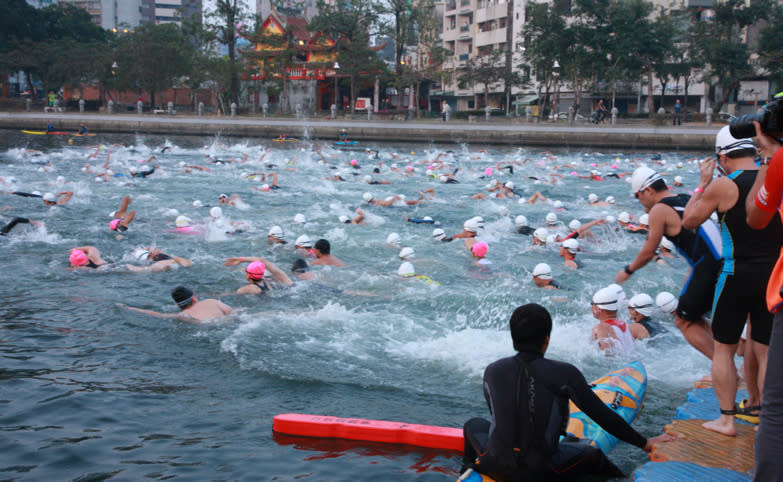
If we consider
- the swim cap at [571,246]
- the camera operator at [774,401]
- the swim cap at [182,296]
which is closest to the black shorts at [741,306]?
the camera operator at [774,401]

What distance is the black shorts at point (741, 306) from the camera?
3.98 metres

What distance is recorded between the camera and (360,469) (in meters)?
4.93

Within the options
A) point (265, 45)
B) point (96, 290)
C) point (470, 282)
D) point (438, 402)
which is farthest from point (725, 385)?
point (265, 45)

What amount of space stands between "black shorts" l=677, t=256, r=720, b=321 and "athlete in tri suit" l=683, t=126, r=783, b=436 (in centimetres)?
26

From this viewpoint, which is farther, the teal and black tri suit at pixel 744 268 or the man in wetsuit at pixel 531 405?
the teal and black tri suit at pixel 744 268

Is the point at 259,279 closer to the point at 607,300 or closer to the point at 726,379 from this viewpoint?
the point at 607,300

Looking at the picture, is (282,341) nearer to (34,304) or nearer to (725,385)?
(34,304)

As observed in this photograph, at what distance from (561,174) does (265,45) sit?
34673mm

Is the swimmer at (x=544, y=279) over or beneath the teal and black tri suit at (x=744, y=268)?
beneath

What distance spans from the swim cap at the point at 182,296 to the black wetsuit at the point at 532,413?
541 cm

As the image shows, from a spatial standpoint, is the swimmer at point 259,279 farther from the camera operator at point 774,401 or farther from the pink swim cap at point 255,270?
the camera operator at point 774,401

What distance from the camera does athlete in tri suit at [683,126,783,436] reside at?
3945 mm

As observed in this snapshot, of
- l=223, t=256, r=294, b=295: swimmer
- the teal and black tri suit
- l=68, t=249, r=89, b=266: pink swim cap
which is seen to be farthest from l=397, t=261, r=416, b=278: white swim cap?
the teal and black tri suit

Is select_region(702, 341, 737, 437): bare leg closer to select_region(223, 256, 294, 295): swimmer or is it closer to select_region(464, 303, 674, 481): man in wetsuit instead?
select_region(464, 303, 674, 481): man in wetsuit
